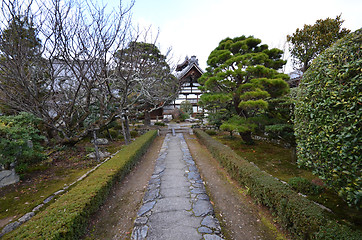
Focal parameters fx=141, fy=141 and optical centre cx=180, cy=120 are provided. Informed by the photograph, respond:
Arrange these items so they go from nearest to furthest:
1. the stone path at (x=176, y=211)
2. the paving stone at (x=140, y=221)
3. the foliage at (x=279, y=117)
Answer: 1. the stone path at (x=176, y=211)
2. the paving stone at (x=140, y=221)
3. the foliage at (x=279, y=117)

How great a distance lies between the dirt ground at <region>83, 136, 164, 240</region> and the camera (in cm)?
235

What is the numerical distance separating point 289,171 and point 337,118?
2831 millimetres

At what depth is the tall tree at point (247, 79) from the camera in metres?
4.70

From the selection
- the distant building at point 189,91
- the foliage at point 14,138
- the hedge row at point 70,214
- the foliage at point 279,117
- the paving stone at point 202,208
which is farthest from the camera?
the distant building at point 189,91

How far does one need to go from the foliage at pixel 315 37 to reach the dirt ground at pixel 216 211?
28.7 ft

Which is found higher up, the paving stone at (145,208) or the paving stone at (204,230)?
the paving stone at (204,230)

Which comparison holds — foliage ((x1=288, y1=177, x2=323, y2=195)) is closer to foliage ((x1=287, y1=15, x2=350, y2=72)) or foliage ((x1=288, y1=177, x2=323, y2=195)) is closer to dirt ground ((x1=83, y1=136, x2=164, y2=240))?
dirt ground ((x1=83, y1=136, x2=164, y2=240))

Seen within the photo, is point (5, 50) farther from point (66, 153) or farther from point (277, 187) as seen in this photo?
point (277, 187)

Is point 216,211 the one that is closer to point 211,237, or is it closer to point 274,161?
point 211,237

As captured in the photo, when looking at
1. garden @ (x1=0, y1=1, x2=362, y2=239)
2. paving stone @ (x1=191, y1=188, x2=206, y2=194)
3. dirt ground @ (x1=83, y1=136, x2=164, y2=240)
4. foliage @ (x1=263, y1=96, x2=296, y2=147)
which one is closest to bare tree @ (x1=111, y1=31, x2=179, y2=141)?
garden @ (x1=0, y1=1, x2=362, y2=239)

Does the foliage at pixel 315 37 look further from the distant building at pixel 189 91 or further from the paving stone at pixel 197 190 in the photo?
the distant building at pixel 189 91

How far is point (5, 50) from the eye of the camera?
371 centimetres

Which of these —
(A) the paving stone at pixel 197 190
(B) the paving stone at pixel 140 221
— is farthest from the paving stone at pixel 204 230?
(A) the paving stone at pixel 197 190

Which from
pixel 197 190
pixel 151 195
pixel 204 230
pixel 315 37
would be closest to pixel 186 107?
pixel 315 37
